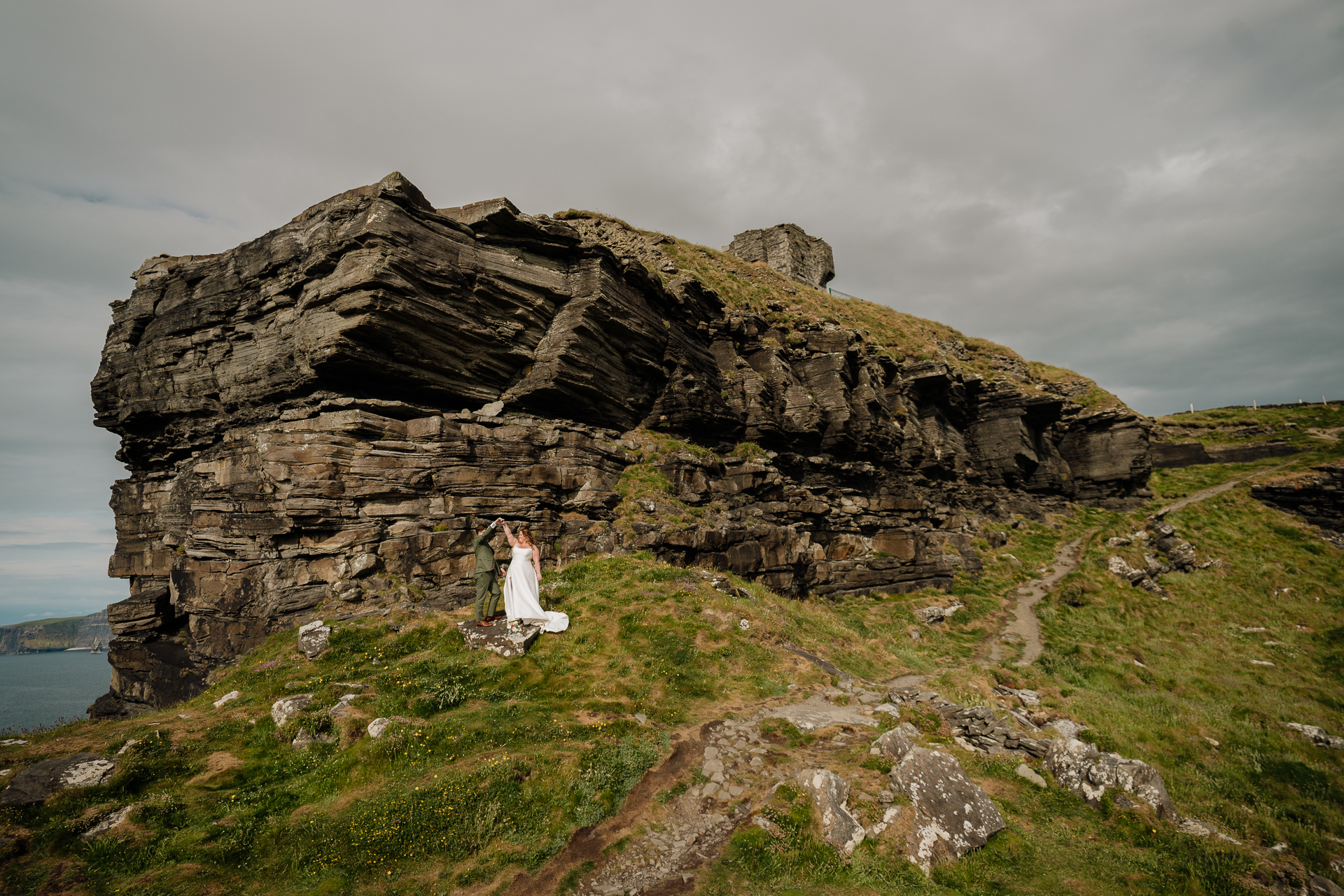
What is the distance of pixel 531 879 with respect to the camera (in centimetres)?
780

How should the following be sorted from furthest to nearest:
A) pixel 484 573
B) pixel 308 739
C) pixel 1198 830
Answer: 1. pixel 484 573
2. pixel 308 739
3. pixel 1198 830

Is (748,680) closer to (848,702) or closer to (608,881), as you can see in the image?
(848,702)

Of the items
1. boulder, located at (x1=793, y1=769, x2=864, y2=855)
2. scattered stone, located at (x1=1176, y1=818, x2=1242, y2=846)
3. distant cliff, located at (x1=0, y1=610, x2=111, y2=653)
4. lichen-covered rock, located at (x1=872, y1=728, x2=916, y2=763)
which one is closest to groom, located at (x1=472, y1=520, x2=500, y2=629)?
boulder, located at (x1=793, y1=769, x2=864, y2=855)

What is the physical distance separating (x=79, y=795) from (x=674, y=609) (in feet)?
44.8

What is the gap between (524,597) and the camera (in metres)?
15.5

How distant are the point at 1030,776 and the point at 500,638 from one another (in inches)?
531

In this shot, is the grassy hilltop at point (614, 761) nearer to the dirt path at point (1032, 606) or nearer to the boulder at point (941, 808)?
the boulder at point (941, 808)

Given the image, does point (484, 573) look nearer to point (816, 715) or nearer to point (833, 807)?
point (816, 715)

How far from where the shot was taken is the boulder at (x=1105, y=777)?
988 cm

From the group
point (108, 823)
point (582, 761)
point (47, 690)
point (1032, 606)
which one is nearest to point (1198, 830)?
point (582, 761)

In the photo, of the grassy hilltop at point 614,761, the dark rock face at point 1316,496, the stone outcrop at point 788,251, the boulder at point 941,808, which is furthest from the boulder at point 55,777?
the dark rock face at point 1316,496

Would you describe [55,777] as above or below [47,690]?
above

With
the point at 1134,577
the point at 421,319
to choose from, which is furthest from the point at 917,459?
the point at 421,319

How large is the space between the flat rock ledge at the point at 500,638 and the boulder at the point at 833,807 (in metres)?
8.34
